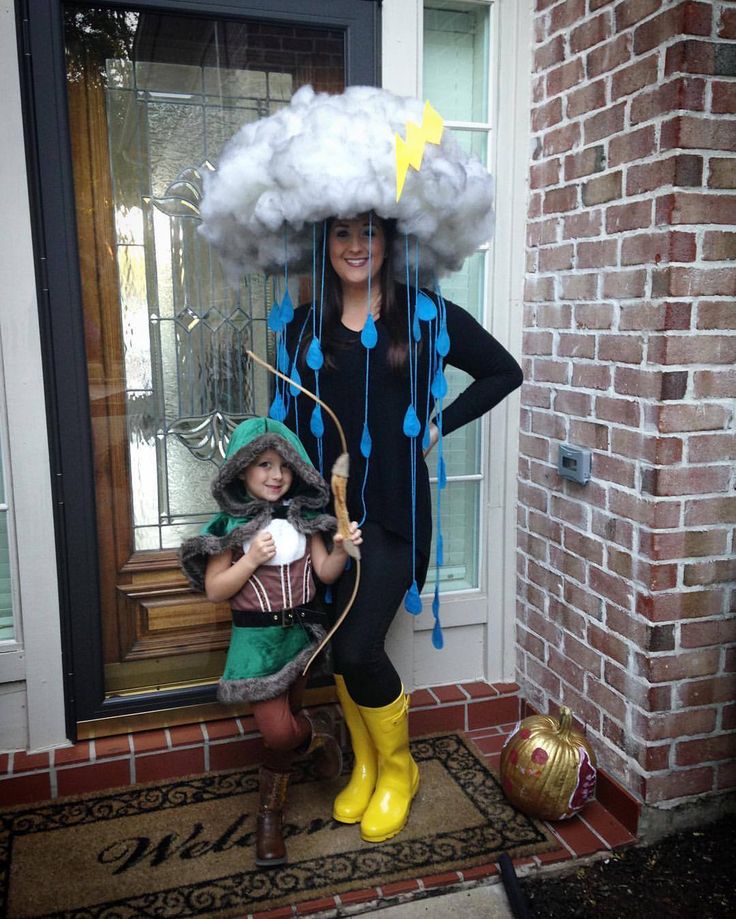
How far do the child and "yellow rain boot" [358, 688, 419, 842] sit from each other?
0.21 metres

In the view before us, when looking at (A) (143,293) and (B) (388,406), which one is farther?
(A) (143,293)

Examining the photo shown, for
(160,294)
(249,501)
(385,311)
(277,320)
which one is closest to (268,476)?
(249,501)

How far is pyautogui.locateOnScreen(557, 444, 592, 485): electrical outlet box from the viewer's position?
7.59ft

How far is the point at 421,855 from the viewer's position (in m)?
2.12

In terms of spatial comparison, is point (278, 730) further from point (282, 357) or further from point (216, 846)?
point (282, 357)

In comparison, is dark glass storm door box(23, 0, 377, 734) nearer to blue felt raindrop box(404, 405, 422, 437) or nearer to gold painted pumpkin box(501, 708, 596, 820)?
blue felt raindrop box(404, 405, 422, 437)

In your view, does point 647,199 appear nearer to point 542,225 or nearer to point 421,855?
point 542,225

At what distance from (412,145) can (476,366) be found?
61 centimetres

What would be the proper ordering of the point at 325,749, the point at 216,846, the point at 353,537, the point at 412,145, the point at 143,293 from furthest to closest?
1. the point at 143,293
2. the point at 325,749
3. the point at 216,846
4. the point at 353,537
5. the point at 412,145

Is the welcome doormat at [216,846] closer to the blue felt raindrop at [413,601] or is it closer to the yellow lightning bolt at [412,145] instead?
the blue felt raindrop at [413,601]

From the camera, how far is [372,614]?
2.10 meters

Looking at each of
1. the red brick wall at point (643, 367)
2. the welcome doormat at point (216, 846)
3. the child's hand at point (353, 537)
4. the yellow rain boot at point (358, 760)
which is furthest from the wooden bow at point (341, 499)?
the red brick wall at point (643, 367)

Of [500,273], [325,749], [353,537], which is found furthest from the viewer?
[500,273]

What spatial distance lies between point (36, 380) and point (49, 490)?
1.04ft
